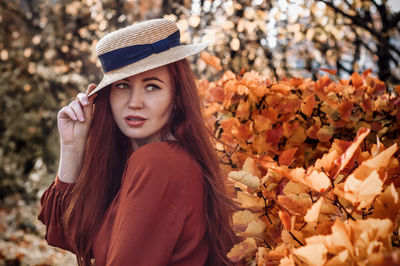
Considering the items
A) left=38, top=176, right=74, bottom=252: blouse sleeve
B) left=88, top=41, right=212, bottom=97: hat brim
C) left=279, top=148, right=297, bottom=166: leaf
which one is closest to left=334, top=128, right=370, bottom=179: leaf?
left=279, top=148, right=297, bottom=166: leaf

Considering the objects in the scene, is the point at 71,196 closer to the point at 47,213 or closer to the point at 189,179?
the point at 47,213

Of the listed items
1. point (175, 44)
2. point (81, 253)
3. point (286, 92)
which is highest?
point (175, 44)

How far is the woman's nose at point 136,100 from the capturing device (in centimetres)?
155

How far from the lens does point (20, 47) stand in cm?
788

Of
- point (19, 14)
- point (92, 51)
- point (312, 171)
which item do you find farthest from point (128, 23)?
point (312, 171)

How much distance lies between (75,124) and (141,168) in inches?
25.5

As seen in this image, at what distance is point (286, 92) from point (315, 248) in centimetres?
141

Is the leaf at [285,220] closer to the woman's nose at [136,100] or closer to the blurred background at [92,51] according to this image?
the woman's nose at [136,100]

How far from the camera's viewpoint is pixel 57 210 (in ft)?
6.02

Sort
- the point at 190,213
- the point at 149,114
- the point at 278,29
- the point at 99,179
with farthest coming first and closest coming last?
the point at 278,29 → the point at 99,179 → the point at 149,114 → the point at 190,213

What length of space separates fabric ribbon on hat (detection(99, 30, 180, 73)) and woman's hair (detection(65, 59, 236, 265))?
10 centimetres

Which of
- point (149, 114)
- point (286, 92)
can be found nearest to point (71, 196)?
point (149, 114)

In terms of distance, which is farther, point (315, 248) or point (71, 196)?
point (71, 196)

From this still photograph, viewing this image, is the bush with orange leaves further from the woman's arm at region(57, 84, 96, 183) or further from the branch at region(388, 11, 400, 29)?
the branch at region(388, 11, 400, 29)
